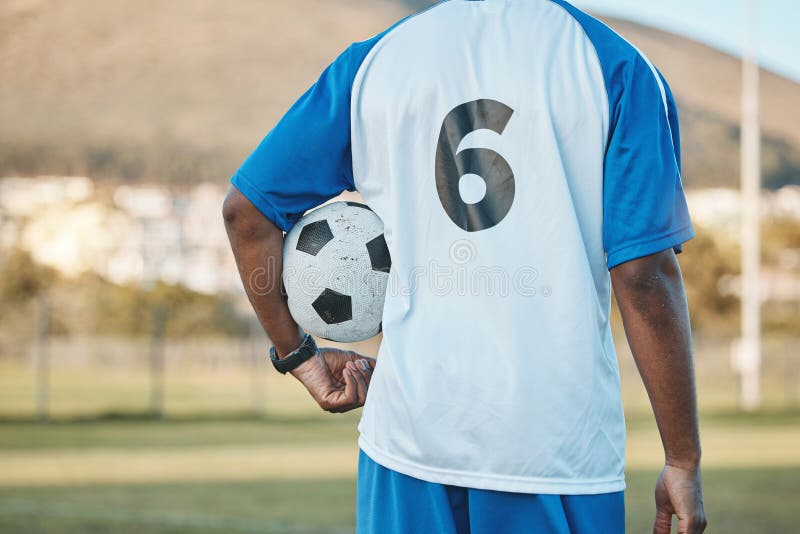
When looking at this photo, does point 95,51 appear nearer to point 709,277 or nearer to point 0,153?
point 0,153

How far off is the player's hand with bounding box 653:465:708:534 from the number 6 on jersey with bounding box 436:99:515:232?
0.49m

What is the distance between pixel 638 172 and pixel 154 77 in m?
72.0

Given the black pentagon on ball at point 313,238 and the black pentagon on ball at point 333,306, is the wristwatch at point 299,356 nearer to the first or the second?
the black pentagon on ball at point 333,306

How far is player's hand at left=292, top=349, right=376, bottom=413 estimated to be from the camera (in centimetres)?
166

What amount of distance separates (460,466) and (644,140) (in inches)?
23.0

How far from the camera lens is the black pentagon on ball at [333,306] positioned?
5.59 ft

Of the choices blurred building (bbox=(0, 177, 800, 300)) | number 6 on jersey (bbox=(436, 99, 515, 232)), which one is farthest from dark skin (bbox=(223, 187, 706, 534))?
blurred building (bbox=(0, 177, 800, 300))

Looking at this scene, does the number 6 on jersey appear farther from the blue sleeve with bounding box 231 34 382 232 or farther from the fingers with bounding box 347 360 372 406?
the fingers with bounding box 347 360 372 406

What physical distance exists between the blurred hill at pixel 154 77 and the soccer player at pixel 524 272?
156 feet

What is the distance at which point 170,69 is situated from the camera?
67812mm

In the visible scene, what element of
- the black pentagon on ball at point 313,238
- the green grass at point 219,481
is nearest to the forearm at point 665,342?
the black pentagon on ball at point 313,238

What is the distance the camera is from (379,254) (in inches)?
66.9

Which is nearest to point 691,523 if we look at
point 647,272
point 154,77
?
point 647,272

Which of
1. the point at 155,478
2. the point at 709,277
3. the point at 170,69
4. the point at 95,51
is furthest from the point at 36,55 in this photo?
the point at 155,478
